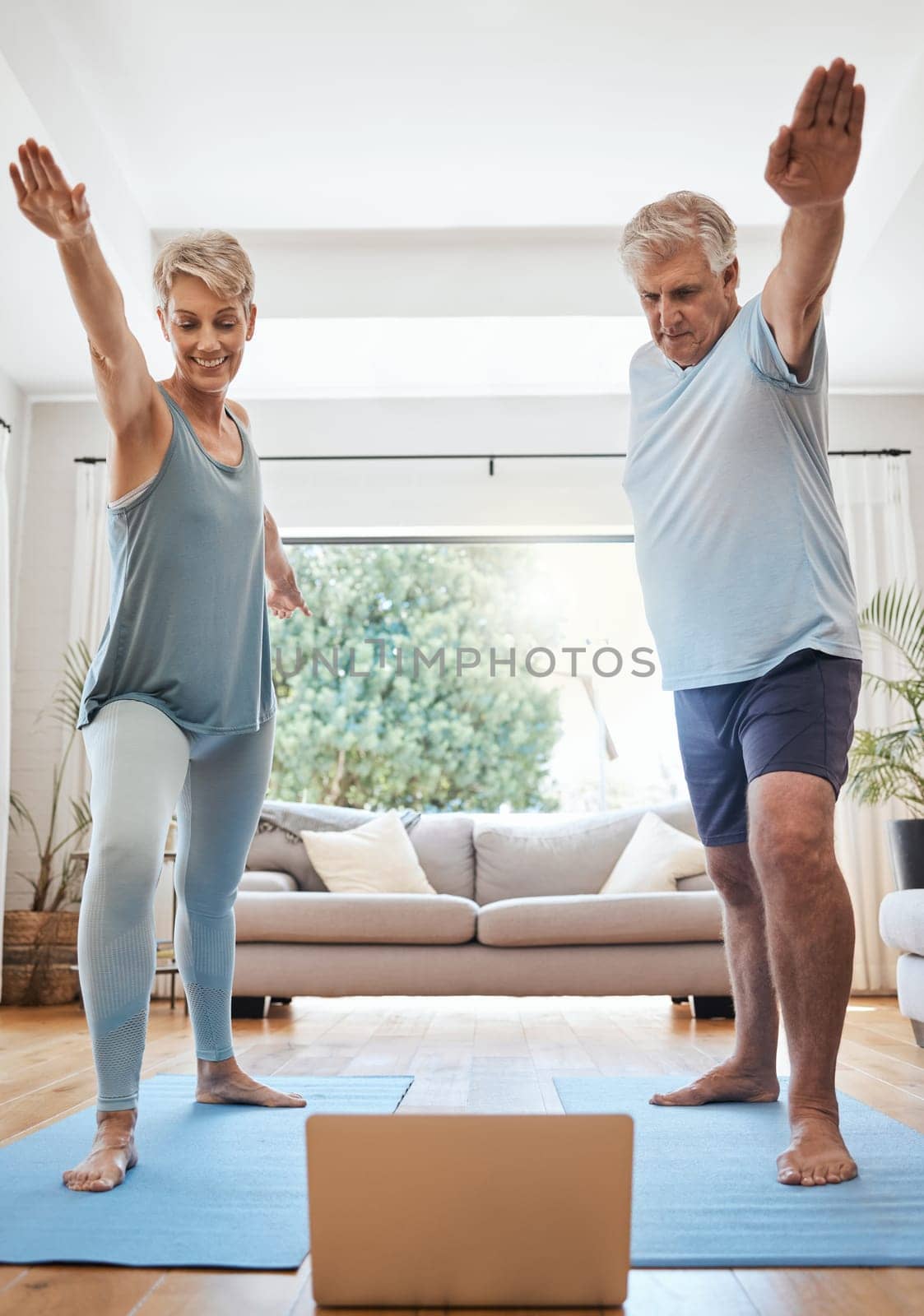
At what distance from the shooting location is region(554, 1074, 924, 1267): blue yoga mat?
3.96 ft

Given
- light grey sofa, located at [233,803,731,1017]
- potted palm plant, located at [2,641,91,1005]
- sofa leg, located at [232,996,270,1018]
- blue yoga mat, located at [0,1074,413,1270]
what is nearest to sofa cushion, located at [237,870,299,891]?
light grey sofa, located at [233,803,731,1017]

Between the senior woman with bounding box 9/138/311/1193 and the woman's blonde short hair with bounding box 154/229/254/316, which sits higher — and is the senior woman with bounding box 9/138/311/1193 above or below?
below

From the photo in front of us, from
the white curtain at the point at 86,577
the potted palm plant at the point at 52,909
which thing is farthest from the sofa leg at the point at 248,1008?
the white curtain at the point at 86,577

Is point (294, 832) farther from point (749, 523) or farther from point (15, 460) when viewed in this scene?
point (749, 523)

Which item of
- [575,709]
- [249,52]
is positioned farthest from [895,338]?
[575,709]

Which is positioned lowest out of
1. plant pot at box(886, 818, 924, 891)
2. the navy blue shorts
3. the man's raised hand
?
plant pot at box(886, 818, 924, 891)

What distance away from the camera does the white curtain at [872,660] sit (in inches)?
196

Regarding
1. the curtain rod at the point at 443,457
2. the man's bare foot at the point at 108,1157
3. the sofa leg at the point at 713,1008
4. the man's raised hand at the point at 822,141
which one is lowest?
the sofa leg at the point at 713,1008

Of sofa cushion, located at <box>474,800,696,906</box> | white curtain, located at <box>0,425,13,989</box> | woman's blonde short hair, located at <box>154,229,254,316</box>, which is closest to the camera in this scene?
woman's blonde short hair, located at <box>154,229,254,316</box>

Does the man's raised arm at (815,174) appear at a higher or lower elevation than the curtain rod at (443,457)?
lower

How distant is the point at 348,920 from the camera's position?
3896 mm

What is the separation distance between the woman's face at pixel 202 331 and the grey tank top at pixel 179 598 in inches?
3.0

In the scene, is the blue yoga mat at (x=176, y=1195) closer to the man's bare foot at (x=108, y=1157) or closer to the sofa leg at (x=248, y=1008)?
the man's bare foot at (x=108, y=1157)

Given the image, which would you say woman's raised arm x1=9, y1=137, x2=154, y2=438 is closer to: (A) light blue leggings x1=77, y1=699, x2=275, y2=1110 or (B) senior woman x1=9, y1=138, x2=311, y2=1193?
(B) senior woman x1=9, y1=138, x2=311, y2=1193
